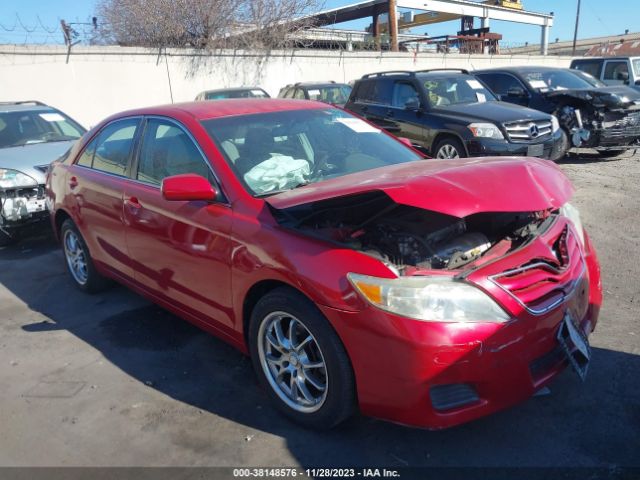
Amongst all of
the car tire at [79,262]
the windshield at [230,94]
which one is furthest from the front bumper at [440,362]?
the windshield at [230,94]

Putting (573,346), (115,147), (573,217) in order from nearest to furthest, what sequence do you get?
1. (573,346)
2. (573,217)
3. (115,147)

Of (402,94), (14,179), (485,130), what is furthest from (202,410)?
(402,94)

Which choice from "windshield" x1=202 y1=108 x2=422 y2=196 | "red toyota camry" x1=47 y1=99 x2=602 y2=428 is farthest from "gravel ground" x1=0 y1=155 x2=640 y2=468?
"windshield" x1=202 y1=108 x2=422 y2=196

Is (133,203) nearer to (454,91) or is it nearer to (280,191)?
(280,191)

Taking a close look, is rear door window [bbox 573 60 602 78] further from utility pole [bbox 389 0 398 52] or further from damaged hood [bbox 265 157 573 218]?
damaged hood [bbox 265 157 573 218]

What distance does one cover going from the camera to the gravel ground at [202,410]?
2730 mm

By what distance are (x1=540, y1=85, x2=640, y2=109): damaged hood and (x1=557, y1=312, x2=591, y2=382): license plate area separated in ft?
26.1

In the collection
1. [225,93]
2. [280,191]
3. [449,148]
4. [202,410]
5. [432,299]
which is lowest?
[202,410]

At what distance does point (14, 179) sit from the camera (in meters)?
6.39

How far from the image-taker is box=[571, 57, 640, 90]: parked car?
561 inches

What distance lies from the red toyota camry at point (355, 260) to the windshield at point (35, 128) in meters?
4.23

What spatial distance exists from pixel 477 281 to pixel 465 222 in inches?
31.8

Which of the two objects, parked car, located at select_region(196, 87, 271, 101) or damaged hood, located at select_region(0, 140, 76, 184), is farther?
parked car, located at select_region(196, 87, 271, 101)

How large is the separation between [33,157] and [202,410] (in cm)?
495
